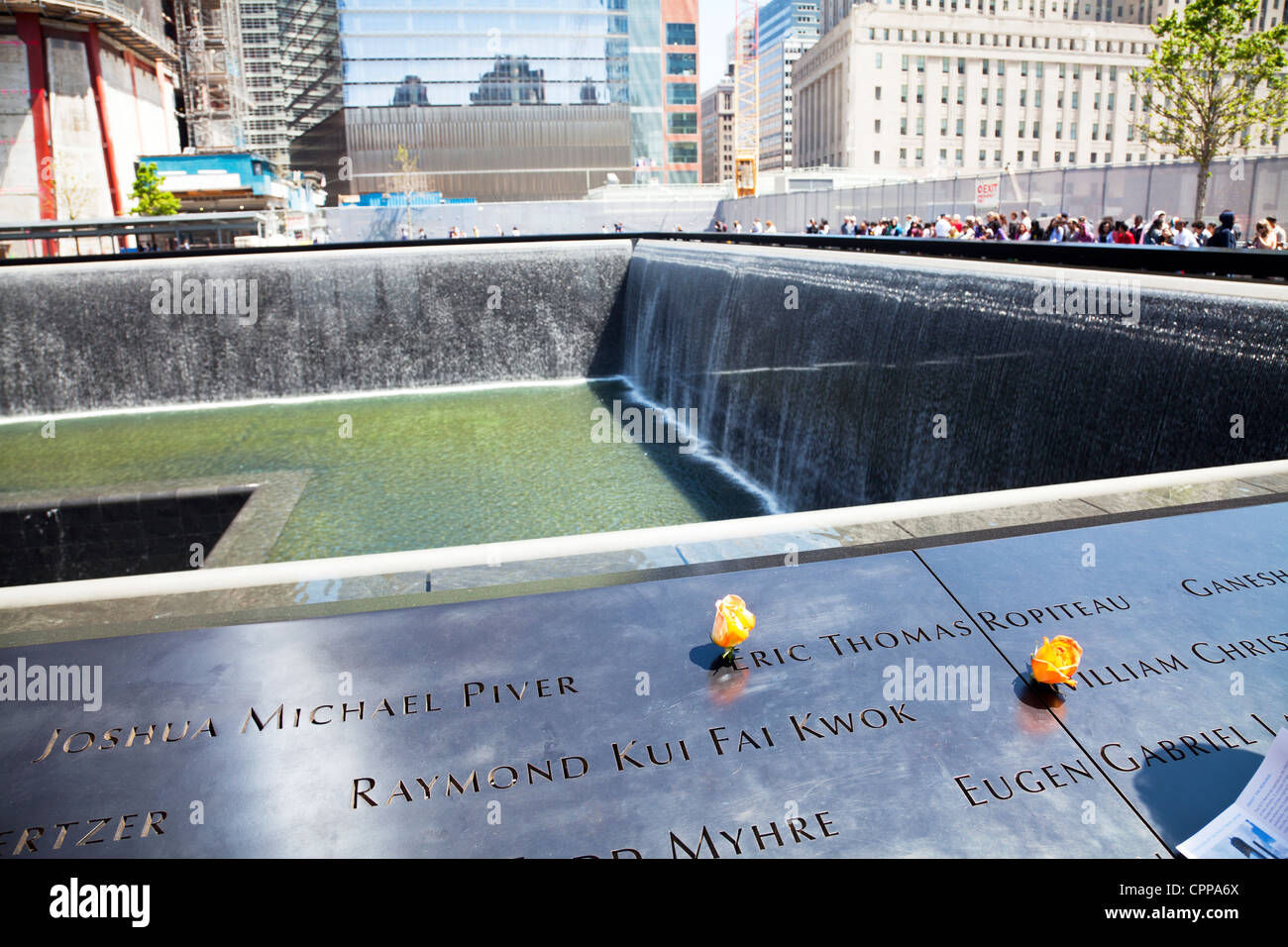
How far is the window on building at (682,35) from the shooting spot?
88.1 metres

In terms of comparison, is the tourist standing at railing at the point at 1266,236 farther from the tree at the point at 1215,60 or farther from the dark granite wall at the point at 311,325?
the tree at the point at 1215,60

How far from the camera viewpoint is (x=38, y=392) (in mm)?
13383

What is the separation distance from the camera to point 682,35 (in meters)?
89.1

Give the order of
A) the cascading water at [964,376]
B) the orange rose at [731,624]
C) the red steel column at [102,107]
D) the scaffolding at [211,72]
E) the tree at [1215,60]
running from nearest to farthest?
the orange rose at [731,624] → the cascading water at [964,376] → the tree at [1215,60] → the red steel column at [102,107] → the scaffolding at [211,72]

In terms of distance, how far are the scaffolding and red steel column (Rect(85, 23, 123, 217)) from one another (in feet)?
37.9

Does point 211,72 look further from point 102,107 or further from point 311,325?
point 311,325

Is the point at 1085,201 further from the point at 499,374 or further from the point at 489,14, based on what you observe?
the point at 489,14

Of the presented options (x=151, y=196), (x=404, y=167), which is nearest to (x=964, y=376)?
(x=151, y=196)

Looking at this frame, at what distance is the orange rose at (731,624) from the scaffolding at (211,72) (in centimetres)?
6111
